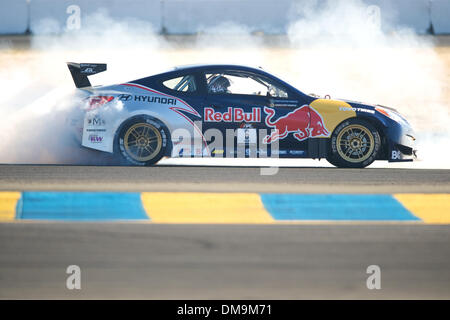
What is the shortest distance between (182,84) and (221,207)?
3.37 m

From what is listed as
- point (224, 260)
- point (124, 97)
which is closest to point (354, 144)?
point (124, 97)

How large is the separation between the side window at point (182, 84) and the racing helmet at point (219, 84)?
0.20m

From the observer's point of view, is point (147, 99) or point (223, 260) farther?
point (147, 99)

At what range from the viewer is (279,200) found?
319 inches

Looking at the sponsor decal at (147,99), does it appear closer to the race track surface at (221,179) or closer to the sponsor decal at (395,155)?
the race track surface at (221,179)

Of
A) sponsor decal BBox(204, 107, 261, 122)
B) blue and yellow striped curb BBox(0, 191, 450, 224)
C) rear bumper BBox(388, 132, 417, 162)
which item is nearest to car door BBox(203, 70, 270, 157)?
sponsor decal BBox(204, 107, 261, 122)

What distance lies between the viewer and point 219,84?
10.8m

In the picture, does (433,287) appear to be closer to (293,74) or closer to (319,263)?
(319,263)

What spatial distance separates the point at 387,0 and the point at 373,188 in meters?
13.9

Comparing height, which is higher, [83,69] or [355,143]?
[83,69]

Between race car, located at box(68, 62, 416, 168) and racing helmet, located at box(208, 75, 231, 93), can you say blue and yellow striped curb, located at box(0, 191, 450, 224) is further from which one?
racing helmet, located at box(208, 75, 231, 93)

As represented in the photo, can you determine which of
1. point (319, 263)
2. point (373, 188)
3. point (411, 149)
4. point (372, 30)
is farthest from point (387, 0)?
point (319, 263)

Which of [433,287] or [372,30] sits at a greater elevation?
[372,30]

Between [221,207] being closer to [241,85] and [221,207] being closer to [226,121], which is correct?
[226,121]
